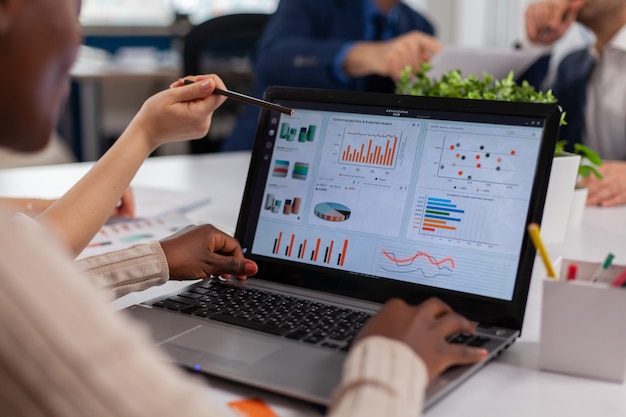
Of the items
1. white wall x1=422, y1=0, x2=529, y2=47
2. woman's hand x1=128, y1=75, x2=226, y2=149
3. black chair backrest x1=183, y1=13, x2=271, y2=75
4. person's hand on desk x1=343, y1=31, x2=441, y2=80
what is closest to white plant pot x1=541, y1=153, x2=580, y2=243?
woman's hand x1=128, y1=75, x2=226, y2=149

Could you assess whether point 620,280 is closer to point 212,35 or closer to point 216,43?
point 212,35

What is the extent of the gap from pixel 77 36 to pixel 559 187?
2.50 feet

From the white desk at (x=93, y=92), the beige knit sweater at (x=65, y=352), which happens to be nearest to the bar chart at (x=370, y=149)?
the beige knit sweater at (x=65, y=352)

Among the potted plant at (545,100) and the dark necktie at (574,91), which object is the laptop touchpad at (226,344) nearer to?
the potted plant at (545,100)

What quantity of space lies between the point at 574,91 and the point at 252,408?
4.82 ft

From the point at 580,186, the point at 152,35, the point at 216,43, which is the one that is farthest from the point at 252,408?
the point at 152,35

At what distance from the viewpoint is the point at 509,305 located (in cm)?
75

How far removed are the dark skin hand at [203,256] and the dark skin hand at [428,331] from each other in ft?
0.89

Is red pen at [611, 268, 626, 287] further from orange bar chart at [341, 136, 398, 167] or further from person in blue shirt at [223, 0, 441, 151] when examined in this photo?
person in blue shirt at [223, 0, 441, 151]

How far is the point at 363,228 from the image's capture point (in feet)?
2.80

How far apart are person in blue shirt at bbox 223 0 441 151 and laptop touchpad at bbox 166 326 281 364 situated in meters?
1.22

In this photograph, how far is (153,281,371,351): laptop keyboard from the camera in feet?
2.34

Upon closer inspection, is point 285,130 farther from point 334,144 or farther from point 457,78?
point 457,78

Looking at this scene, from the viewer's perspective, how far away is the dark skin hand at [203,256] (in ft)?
2.84
